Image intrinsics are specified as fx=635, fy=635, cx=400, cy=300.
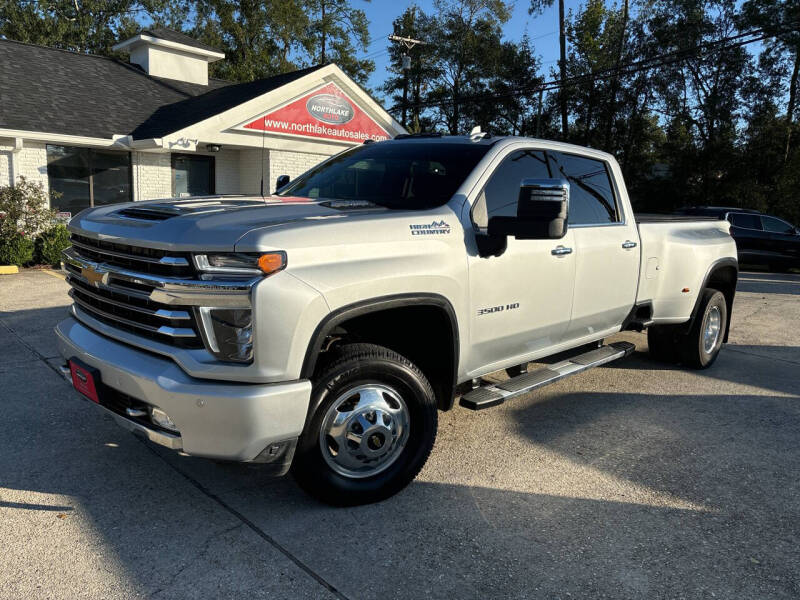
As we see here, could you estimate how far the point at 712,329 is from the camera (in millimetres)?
6414

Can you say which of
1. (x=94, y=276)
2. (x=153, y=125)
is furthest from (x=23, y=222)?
(x=94, y=276)

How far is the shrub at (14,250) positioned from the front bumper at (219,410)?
35.6ft

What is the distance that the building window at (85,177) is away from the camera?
13.8 meters

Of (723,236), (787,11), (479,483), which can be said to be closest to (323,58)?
(787,11)

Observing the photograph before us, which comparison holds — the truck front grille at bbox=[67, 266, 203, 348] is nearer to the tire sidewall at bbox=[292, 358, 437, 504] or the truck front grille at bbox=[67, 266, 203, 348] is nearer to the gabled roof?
the tire sidewall at bbox=[292, 358, 437, 504]

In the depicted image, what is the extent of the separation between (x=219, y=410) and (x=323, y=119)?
588 inches

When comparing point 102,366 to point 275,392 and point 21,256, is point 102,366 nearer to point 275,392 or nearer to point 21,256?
point 275,392

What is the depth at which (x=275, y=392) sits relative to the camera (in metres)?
2.71

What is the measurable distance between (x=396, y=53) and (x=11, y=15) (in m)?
24.5

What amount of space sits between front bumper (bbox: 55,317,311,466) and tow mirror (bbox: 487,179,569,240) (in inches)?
54.4

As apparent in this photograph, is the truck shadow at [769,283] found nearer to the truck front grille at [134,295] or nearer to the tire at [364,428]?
the tire at [364,428]

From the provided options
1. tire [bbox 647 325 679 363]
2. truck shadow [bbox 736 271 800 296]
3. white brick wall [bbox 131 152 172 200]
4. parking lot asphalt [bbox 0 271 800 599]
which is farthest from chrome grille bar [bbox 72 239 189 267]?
truck shadow [bbox 736 271 800 296]

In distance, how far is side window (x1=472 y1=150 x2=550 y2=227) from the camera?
380cm

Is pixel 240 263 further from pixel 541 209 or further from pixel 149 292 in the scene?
pixel 541 209
